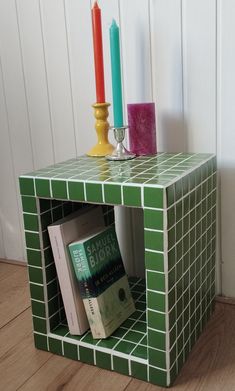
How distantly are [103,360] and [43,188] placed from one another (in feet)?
1.01

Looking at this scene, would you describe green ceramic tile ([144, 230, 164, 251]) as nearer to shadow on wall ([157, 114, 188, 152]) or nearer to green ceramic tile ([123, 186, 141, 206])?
green ceramic tile ([123, 186, 141, 206])

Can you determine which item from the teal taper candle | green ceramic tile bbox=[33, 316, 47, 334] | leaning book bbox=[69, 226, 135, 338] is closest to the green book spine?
leaning book bbox=[69, 226, 135, 338]

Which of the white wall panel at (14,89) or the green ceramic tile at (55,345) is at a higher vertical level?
the white wall panel at (14,89)

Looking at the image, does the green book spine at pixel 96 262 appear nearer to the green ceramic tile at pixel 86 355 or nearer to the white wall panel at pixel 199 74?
the green ceramic tile at pixel 86 355

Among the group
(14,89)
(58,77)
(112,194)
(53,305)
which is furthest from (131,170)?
(14,89)

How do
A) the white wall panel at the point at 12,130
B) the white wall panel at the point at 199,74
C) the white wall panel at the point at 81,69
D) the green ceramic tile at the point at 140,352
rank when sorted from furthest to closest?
the white wall panel at the point at 12,130
the white wall panel at the point at 81,69
the white wall panel at the point at 199,74
the green ceramic tile at the point at 140,352

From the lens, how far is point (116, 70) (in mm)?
856

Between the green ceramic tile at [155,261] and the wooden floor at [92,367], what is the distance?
205mm

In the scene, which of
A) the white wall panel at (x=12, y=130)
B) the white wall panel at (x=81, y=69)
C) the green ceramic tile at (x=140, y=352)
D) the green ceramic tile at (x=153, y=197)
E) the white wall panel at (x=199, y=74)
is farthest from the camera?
the white wall panel at (x=12, y=130)

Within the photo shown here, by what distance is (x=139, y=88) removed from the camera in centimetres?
96

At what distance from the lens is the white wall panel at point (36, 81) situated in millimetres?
1052

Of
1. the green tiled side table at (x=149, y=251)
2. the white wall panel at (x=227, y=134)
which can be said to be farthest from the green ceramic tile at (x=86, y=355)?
the white wall panel at (x=227, y=134)

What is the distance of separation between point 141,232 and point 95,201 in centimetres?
34

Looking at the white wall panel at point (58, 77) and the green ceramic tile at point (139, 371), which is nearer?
the green ceramic tile at point (139, 371)
